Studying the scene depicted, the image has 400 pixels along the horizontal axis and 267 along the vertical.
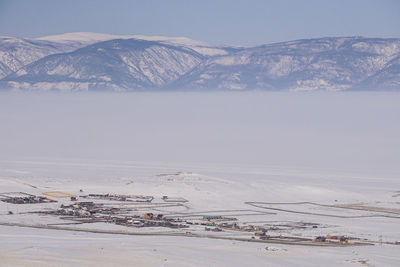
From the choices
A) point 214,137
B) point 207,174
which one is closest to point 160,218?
point 207,174

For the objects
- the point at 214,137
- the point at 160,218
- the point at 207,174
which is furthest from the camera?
the point at 214,137

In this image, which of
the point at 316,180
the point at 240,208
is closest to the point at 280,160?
the point at 316,180

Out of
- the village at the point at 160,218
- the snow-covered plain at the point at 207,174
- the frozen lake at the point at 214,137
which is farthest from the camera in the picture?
the frozen lake at the point at 214,137

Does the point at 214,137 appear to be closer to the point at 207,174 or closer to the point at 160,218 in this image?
the point at 207,174

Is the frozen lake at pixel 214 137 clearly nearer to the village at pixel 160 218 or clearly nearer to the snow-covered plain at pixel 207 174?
the snow-covered plain at pixel 207 174

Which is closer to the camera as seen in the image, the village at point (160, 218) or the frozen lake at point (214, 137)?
the village at point (160, 218)

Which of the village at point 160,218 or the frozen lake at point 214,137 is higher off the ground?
the frozen lake at point 214,137

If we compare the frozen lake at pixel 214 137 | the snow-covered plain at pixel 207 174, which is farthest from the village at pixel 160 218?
the frozen lake at pixel 214 137

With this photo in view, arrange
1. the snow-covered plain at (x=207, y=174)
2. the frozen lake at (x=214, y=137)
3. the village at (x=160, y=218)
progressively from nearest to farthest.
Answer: the snow-covered plain at (x=207, y=174) → the village at (x=160, y=218) → the frozen lake at (x=214, y=137)
